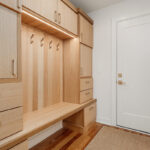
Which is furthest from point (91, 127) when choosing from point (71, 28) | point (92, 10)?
point (92, 10)

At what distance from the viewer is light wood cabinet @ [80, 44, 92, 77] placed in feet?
6.95

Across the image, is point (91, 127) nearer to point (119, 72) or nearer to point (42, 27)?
point (119, 72)

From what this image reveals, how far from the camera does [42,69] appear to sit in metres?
1.84

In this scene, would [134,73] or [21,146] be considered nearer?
[21,146]

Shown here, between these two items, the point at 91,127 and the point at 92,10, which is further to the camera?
the point at 92,10

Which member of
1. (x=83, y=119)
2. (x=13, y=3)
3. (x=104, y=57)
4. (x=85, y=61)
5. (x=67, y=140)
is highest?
(x=13, y=3)

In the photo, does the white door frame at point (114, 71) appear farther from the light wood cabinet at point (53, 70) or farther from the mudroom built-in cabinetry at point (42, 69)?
the light wood cabinet at point (53, 70)

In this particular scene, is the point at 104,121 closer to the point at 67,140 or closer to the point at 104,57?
the point at 67,140

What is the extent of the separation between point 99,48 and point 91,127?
5.28ft

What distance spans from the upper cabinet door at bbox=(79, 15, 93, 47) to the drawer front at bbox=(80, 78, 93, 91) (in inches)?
27.8

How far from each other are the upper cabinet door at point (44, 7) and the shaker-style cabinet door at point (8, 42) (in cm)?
29

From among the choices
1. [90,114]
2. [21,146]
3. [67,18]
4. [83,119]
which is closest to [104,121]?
[90,114]

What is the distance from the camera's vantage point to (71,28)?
6.30 ft

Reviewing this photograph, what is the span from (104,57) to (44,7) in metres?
1.46
